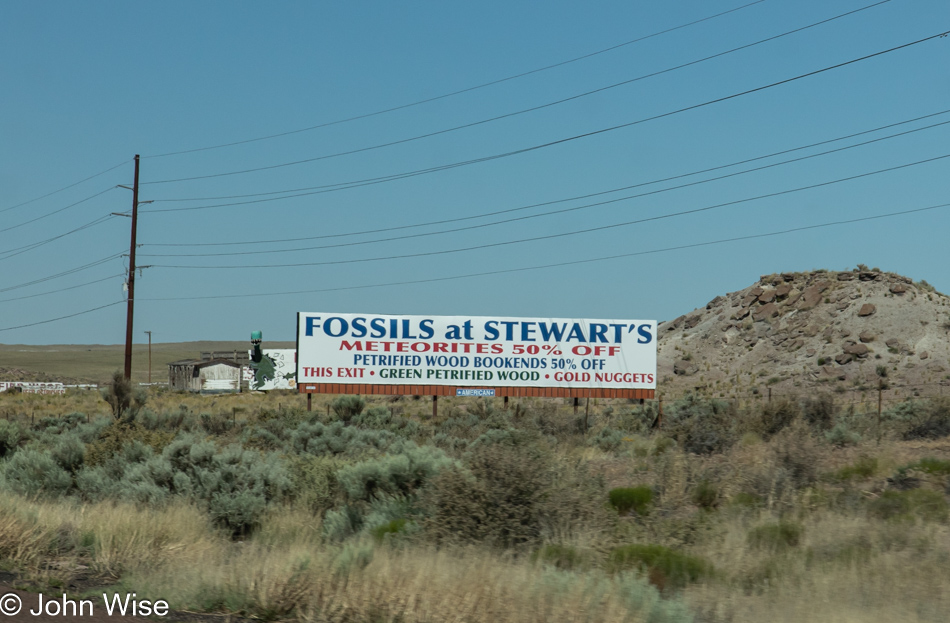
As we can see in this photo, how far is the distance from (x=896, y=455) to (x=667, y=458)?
16.5 ft

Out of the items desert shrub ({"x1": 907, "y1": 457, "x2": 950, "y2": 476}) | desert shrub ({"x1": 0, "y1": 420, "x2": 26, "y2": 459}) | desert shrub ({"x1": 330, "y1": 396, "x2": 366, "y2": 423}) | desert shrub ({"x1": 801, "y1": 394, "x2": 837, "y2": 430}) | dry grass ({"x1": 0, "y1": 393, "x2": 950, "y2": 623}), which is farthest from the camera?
desert shrub ({"x1": 330, "y1": 396, "x2": 366, "y2": 423})

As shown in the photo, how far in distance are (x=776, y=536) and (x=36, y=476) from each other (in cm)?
1244

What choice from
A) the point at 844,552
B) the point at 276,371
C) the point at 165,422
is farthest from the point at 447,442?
the point at 276,371

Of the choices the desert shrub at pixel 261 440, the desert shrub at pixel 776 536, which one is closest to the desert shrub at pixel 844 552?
the desert shrub at pixel 776 536

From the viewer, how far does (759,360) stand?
2972 inches

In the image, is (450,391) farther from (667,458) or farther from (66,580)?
(66,580)

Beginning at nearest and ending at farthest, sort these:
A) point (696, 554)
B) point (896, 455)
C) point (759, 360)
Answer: point (696, 554) → point (896, 455) → point (759, 360)

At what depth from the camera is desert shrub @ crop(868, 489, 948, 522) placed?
36.2 ft

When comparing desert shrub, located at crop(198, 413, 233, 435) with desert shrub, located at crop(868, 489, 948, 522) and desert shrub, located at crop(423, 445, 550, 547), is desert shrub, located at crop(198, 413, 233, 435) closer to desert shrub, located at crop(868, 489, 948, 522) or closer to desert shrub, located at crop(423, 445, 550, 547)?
desert shrub, located at crop(423, 445, 550, 547)

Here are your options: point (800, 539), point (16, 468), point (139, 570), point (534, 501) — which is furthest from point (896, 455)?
point (16, 468)

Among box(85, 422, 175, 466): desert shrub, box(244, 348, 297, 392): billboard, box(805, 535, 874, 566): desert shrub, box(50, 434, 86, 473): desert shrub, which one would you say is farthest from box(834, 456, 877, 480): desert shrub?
box(244, 348, 297, 392): billboard

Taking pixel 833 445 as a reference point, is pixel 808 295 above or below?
above

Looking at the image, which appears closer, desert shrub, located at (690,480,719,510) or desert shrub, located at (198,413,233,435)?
desert shrub, located at (690,480,719,510)

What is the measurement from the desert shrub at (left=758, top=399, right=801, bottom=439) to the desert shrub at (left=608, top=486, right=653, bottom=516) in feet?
32.8
